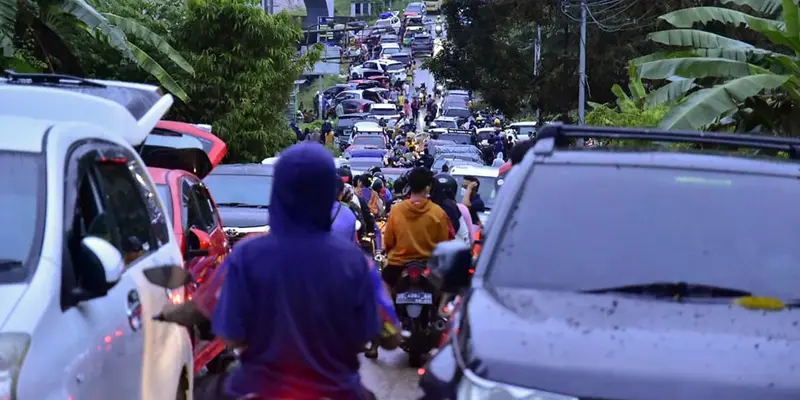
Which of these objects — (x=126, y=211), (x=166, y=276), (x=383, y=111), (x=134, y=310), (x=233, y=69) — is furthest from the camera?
(x=383, y=111)

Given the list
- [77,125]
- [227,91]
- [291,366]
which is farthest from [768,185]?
[227,91]

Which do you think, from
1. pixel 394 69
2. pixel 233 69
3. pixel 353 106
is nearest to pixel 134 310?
pixel 233 69

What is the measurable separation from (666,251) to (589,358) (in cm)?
110

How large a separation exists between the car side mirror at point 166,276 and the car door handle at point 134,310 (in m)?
0.30

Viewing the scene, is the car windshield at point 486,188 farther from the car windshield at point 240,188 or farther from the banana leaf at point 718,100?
the car windshield at point 240,188

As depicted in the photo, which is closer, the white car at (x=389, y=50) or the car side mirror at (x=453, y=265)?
the car side mirror at (x=453, y=265)

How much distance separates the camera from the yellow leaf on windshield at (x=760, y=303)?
14.9ft

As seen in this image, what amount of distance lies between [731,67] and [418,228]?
7.61 m

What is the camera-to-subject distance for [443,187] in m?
12.3

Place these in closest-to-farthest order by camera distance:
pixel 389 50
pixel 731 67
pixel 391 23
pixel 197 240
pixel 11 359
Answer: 1. pixel 11 359
2. pixel 197 240
3. pixel 731 67
4. pixel 389 50
5. pixel 391 23

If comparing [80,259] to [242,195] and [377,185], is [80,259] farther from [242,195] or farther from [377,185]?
[377,185]

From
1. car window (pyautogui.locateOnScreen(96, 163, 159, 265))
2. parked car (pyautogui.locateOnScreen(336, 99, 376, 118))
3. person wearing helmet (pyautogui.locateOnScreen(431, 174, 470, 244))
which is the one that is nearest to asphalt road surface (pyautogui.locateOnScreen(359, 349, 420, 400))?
person wearing helmet (pyautogui.locateOnScreen(431, 174, 470, 244))

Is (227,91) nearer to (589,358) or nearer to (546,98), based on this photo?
(546,98)

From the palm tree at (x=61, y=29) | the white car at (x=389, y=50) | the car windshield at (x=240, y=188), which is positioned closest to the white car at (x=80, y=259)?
the car windshield at (x=240, y=188)
